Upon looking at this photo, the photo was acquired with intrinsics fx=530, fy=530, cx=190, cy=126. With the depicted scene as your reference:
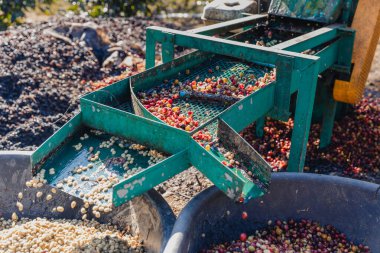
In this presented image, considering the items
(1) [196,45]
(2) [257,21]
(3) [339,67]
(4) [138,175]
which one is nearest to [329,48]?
(3) [339,67]

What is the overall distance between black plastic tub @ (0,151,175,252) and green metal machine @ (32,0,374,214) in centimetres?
28

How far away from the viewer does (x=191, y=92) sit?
404 centimetres

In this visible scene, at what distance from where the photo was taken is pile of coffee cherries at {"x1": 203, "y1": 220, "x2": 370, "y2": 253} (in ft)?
11.6

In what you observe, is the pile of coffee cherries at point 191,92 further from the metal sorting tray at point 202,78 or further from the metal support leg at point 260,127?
the metal support leg at point 260,127

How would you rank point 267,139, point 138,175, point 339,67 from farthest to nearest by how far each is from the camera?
point 267,139 < point 339,67 < point 138,175

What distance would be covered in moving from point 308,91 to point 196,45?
95 centimetres

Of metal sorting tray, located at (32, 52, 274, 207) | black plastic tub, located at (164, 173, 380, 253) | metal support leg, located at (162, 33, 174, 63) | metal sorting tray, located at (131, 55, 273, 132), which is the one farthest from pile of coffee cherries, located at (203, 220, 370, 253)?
metal support leg, located at (162, 33, 174, 63)

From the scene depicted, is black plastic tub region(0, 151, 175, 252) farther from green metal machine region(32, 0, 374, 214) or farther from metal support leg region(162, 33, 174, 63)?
metal support leg region(162, 33, 174, 63)

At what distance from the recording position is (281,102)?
3916 mm

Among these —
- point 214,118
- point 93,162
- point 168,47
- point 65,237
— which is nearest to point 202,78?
point 168,47

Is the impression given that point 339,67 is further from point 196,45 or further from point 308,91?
point 196,45

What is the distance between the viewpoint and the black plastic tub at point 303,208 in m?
3.44

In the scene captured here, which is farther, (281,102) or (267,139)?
(267,139)

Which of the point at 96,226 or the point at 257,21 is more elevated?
the point at 257,21
